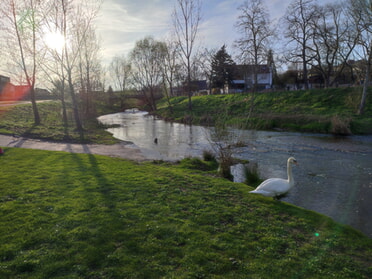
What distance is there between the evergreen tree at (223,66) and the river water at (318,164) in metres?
38.1

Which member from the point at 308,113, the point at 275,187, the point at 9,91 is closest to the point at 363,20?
the point at 308,113

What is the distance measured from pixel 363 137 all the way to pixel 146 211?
2220 centimetres

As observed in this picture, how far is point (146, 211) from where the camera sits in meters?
6.44

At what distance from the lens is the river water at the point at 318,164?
27.6ft

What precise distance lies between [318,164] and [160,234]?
38.2 ft

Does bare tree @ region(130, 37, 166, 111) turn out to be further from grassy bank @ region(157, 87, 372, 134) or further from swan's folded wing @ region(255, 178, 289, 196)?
swan's folded wing @ region(255, 178, 289, 196)

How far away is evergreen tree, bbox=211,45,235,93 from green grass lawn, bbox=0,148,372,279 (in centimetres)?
5454

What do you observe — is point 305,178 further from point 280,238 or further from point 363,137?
point 363,137

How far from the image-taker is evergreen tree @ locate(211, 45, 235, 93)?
59656 mm

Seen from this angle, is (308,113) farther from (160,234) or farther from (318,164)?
(160,234)

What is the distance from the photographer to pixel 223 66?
5975 cm

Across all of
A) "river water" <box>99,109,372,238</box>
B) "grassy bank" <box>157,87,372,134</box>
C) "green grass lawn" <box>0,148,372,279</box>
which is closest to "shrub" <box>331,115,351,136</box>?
"grassy bank" <box>157,87,372,134</box>

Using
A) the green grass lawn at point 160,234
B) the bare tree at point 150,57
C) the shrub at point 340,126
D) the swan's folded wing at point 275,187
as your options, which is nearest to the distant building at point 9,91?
the bare tree at point 150,57

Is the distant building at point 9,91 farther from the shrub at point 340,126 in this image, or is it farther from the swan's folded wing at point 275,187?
the swan's folded wing at point 275,187
